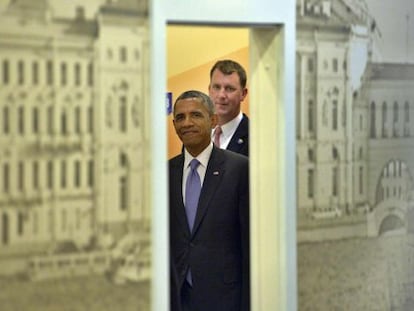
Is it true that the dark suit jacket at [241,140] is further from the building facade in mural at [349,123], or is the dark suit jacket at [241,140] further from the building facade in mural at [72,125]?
the building facade in mural at [72,125]

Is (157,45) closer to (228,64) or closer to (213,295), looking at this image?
(213,295)

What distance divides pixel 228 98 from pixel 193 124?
1.97 ft

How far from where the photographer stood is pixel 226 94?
328cm

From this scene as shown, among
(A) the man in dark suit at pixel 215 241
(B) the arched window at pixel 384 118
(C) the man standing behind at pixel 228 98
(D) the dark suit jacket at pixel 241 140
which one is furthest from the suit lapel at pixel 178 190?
(B) the arched window at pixel 384 118

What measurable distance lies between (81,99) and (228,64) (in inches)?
67.5

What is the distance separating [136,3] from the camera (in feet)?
5.70

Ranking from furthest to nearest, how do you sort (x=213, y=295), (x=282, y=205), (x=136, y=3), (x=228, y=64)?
(x=228, y=64), (x=213, y=295), (x=282, y=205), (x=136, y=3)

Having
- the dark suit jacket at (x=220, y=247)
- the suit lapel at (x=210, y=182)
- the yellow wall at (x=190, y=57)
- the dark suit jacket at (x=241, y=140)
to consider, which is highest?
the yellow wall at (x=190, y=57)

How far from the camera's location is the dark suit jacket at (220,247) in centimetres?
252

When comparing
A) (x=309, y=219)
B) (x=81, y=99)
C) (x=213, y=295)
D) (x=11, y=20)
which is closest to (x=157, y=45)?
(x=81, y=99)

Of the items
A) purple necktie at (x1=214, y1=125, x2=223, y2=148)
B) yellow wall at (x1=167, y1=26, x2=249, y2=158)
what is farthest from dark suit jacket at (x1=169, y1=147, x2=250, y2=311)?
yellow wall at (x1=167, y1=26, x2=249, y2=158)

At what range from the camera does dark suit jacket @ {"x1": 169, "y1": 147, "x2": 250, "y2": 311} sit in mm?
2523

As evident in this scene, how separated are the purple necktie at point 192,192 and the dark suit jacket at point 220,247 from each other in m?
0.04

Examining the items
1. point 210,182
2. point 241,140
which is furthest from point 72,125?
point 241,140
